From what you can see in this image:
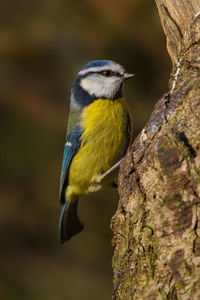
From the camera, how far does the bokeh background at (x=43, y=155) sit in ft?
14.5

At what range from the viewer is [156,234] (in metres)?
1.71

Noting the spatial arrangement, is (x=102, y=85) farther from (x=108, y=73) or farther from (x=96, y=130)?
(x=96, y=130)

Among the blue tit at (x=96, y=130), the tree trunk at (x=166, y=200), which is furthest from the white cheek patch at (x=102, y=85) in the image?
the tree trunk at (x=166, y=200)

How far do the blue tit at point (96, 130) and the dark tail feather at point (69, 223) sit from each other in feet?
0.55

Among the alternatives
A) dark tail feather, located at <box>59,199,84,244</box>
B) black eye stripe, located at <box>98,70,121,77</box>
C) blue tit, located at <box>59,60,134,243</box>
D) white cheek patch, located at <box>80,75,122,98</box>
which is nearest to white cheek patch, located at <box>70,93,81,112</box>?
blue tit, located at <box>59,60,134,243</box>

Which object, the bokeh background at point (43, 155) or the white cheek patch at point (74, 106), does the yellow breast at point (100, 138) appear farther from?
the bokeh background at point (43, 155)

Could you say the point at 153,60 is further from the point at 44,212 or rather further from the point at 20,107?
the point at 44,212

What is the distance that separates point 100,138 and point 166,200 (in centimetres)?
118

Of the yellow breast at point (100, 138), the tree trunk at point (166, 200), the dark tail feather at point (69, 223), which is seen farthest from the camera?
the dark tail feather at point (69, 223)

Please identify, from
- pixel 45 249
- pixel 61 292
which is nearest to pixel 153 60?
pixel 45 249

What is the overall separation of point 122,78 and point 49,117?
153 centimetres

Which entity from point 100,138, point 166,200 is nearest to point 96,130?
point 100,138

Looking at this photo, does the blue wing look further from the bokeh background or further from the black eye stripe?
the bokeh background

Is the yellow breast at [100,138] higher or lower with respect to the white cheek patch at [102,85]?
lower
